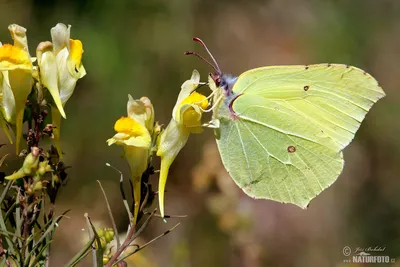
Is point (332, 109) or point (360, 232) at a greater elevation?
point (332, 109)

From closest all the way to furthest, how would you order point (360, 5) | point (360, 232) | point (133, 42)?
1. point (360, 232)
2. point (133, 42)
3. point (360, 5)

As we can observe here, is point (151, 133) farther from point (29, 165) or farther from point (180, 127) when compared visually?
point (29, 165)

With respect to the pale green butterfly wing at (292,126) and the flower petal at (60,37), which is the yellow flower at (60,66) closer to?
the flower petal at (60,37)

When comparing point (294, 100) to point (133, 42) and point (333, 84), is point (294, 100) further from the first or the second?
point (133, 42)

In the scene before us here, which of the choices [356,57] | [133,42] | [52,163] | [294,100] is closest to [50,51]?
[52,163]

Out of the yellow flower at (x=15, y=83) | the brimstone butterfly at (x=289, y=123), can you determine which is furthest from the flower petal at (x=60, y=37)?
the brimstone butterfly at (x=289, y=123)

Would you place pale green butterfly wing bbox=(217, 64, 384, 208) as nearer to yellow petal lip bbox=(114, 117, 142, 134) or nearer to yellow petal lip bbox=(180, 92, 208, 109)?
yellow petal lip bbox=(180, 92, 208, 109)
